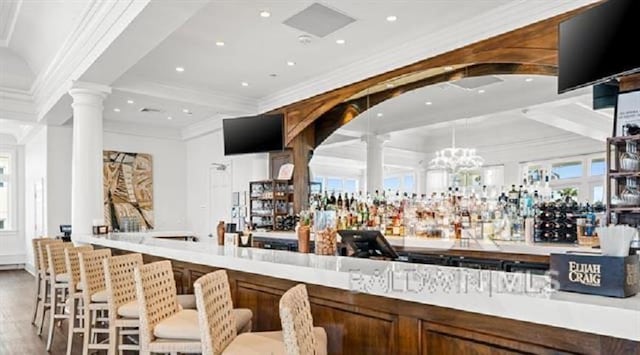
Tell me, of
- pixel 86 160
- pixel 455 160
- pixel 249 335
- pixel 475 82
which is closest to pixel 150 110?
pixel 86 160

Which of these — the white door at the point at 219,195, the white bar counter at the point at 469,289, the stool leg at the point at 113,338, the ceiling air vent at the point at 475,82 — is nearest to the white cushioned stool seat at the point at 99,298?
the stool leg at the point at 113,338

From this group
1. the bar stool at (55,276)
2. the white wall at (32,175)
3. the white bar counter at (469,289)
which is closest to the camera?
the white bar counter at (469,289)

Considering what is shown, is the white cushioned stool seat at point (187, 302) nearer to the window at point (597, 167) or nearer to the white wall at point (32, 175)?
the window at point (597, 167)

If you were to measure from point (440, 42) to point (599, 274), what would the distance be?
4.12 meters

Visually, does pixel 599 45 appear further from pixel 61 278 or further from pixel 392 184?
pixel 61 278

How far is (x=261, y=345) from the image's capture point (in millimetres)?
2115

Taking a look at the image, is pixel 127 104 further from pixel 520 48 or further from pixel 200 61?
pixel 520 48

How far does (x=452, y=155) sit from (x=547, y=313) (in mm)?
4183

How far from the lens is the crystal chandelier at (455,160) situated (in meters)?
5.24

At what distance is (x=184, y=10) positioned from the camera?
13.1 feet

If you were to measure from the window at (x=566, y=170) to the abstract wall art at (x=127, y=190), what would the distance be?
8288mm

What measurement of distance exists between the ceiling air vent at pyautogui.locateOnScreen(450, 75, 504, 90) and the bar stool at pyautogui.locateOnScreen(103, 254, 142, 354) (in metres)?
3.90

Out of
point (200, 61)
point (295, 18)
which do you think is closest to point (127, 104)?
point (200, 61)

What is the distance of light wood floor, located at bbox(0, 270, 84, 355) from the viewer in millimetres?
4523
